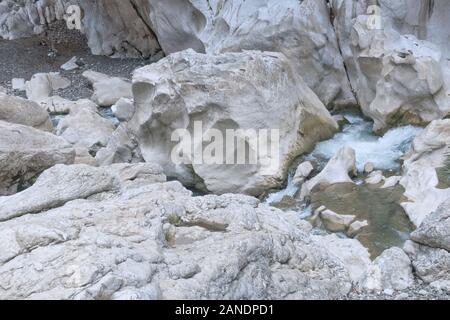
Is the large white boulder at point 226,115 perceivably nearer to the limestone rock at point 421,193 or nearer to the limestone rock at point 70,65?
the limestone rock at point 421,193

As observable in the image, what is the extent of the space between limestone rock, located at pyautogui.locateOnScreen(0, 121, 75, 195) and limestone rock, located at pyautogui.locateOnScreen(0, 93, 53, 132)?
7.25 ft

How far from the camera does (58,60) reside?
25.5m

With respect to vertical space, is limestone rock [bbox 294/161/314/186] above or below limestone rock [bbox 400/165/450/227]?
below

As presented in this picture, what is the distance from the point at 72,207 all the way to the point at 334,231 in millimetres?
5019

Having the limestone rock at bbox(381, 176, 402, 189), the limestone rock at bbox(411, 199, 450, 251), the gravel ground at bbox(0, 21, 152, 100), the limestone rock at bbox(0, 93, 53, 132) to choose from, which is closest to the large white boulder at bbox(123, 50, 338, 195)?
the limestone rock at bbox(381, 176, 402, 189)

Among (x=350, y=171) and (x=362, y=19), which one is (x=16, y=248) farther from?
(x=362, y=19)

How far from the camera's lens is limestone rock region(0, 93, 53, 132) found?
42.2ft

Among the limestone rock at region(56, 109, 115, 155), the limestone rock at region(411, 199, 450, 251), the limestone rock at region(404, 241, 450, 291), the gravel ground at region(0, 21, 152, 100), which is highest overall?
the limestone rock at region(411, 199, 450, 251)

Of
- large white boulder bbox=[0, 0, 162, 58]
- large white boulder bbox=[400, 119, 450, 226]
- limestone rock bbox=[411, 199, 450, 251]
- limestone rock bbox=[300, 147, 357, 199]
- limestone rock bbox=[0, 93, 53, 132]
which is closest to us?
limestone rock bbox=[411, 199, 450, 251]

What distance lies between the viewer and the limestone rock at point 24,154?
396 inches

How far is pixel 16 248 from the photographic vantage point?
5.38 meters

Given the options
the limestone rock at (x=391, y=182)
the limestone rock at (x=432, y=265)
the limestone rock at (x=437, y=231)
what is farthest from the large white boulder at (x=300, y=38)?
the limestone rock at (x=432, y=265)

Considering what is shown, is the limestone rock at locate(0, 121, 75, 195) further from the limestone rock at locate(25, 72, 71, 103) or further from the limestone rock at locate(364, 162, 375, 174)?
the limestone rock at locate(25, 72, 71, 103)

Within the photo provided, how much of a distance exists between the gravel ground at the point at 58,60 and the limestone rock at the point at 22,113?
6.27 meters
